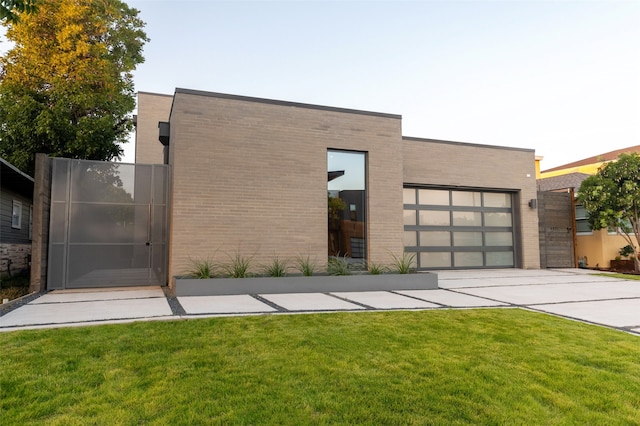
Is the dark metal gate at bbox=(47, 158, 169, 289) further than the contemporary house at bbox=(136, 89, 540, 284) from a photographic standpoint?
No

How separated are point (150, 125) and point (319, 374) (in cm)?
1545

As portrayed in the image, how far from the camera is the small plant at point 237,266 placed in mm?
7568

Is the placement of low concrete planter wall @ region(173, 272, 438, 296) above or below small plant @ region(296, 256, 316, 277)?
below

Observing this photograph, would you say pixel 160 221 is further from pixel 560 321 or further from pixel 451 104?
pixel 451 104

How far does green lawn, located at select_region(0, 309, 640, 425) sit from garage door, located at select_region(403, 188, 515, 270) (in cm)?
771

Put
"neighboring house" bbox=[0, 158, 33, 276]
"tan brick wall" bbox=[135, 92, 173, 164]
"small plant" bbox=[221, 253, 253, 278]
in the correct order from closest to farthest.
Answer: "small plant" bbox=[221, 253, 253, 278] < "neighboring house" bbox=[0, 158, 33, 276] < "tan brick wall" bbox=[135, 92, 173, 164]

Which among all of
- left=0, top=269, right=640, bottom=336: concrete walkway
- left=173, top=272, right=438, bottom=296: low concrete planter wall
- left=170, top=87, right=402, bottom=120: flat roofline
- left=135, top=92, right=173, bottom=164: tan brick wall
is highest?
left=135, top=92, right=173, bottom=164: tan brick wall

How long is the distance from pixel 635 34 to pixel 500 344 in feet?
35.0

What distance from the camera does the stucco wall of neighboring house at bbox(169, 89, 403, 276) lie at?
8.03 meters

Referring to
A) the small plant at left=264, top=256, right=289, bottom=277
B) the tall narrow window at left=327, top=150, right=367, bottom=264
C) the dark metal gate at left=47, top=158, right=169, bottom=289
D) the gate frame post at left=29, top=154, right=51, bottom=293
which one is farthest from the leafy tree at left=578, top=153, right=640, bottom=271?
the gate frame post at left=29, top=154, right=51, bottom=293

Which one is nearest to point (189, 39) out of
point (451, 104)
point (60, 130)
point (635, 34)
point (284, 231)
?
point (60, 130)

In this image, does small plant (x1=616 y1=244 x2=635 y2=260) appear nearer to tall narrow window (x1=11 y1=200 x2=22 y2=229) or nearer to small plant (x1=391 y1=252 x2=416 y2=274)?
small plant (x1=391 y1=252 x2=416 y2=274)

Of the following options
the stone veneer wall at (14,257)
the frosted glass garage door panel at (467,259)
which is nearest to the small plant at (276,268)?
the frosted glass garage door panel at (467,259)

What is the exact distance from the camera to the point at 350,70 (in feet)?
41.0
